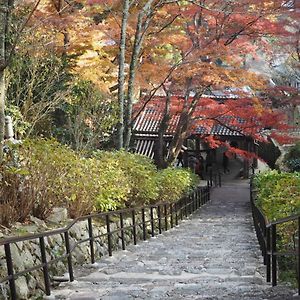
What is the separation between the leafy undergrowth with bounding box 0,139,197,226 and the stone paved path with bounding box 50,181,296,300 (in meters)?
1.15

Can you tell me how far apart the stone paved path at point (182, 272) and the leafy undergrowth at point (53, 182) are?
3.79ft

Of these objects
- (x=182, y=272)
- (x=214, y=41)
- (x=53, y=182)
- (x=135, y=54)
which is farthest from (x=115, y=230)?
(x=214, y=41)

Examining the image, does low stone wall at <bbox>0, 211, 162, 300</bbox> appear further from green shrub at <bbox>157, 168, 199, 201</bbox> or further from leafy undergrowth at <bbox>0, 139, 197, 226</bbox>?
green shrub at <bbox>157, 168, 199, 201</bbox>

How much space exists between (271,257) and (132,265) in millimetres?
2450

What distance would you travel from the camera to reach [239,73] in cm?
1645

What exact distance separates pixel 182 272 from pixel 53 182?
2501mm

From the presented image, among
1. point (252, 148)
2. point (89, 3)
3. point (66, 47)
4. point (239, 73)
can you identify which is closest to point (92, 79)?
point (66, 47)

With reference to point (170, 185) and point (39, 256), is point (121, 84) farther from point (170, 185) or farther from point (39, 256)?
point (39, 256)

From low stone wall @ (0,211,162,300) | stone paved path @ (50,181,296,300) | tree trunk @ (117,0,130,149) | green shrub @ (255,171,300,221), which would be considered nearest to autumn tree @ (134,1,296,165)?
tree trunk @ (117,0,130,149)

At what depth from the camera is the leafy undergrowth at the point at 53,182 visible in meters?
6.57

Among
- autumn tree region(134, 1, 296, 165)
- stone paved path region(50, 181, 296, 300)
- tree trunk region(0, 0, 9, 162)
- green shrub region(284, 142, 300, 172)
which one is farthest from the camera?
green shrub region(284, 142, 300, 172)

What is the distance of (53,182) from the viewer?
730cm

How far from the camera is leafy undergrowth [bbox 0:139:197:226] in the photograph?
21.6 ft

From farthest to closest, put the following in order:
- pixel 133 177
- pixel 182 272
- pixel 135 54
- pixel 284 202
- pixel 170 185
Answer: pixel 170 185
pixel 135 54
pixel 133 177
pixel 284 202
pixel 182 272
